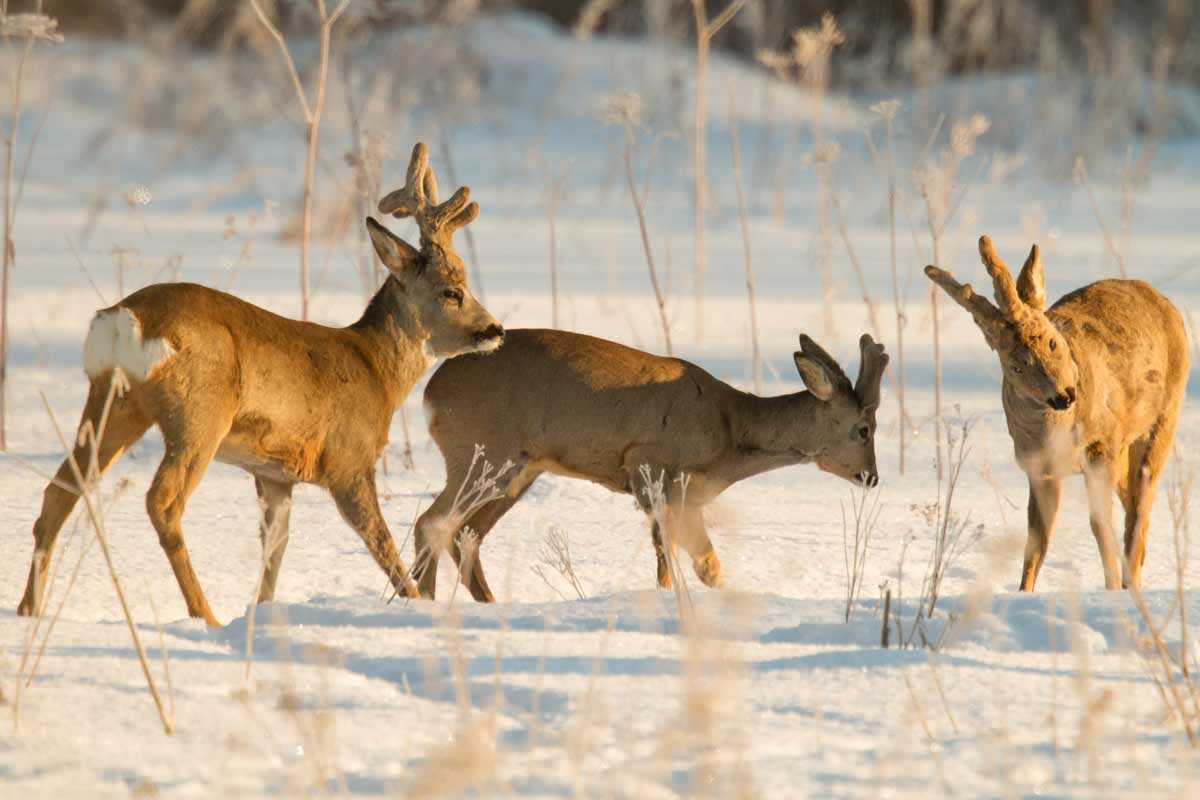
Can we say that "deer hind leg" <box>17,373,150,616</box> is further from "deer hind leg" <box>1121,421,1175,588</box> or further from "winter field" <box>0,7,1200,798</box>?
"deer hind leg" <box>1121,421,1175,588</box>

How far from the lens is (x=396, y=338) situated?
20.0ft

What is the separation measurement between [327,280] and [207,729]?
8901 millimetres

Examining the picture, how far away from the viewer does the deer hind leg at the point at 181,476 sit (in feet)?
16.2

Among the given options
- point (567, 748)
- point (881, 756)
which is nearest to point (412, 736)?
point (567, 748)

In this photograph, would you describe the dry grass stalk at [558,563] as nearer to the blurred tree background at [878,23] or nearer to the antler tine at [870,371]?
the antler tine at [870,371]

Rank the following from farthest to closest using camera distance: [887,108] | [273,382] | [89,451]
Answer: [887,108] → [273,382] → [89,451]

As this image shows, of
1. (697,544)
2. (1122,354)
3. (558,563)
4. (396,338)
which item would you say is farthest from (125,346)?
(1122,354)

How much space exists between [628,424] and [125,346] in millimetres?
2000

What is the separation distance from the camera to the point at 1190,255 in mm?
13609

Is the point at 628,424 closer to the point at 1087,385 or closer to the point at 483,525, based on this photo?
the point at 483,525

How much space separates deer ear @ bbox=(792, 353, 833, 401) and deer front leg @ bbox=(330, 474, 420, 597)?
1.73 meters

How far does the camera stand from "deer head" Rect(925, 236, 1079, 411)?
18.4 feet

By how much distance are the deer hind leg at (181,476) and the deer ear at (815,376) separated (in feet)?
7.47

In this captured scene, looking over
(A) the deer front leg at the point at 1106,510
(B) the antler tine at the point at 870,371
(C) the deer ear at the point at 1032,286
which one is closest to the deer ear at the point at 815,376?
(B) the antler tine at the point at 870,371
